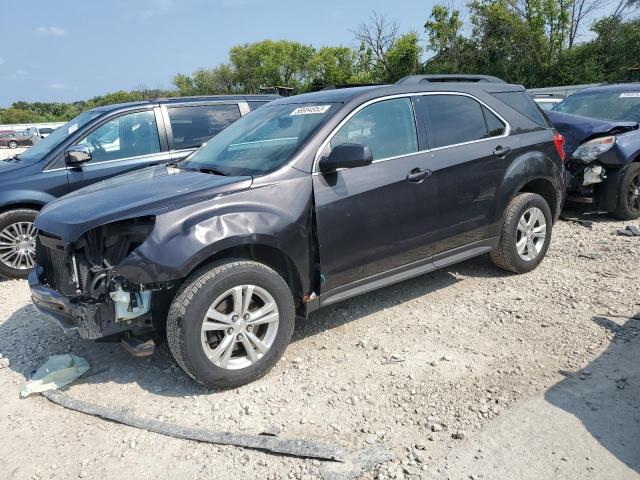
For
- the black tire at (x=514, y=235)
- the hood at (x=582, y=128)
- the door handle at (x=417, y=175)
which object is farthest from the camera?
the hood at (x=582, y=128)

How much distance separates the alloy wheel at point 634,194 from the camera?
275 inches

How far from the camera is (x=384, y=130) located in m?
4.05

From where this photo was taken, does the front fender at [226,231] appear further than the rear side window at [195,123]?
No

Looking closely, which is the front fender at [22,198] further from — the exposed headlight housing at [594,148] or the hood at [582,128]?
the exposed headlight housing at [594,148]

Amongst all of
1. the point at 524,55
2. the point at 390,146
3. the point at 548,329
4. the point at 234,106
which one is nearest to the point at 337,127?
the point at 390,146

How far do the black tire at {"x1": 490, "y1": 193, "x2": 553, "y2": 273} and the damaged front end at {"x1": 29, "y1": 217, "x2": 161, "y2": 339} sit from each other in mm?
3216

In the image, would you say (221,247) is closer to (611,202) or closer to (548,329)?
(548,329)

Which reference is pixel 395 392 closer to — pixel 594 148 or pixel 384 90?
pixel 384 90

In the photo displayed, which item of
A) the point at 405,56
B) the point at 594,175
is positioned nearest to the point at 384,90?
the point at 594,175

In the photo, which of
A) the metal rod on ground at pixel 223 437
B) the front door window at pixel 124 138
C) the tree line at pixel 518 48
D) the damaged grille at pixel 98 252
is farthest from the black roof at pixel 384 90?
the tree line at pixel 518 48

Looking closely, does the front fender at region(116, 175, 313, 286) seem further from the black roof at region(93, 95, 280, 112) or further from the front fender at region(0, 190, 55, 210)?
the black roof at region(93, 95, 280, 112)

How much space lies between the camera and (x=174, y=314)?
10.1 ft

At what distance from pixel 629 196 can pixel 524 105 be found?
2979mm

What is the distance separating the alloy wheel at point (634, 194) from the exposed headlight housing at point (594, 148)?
1.98 ft
